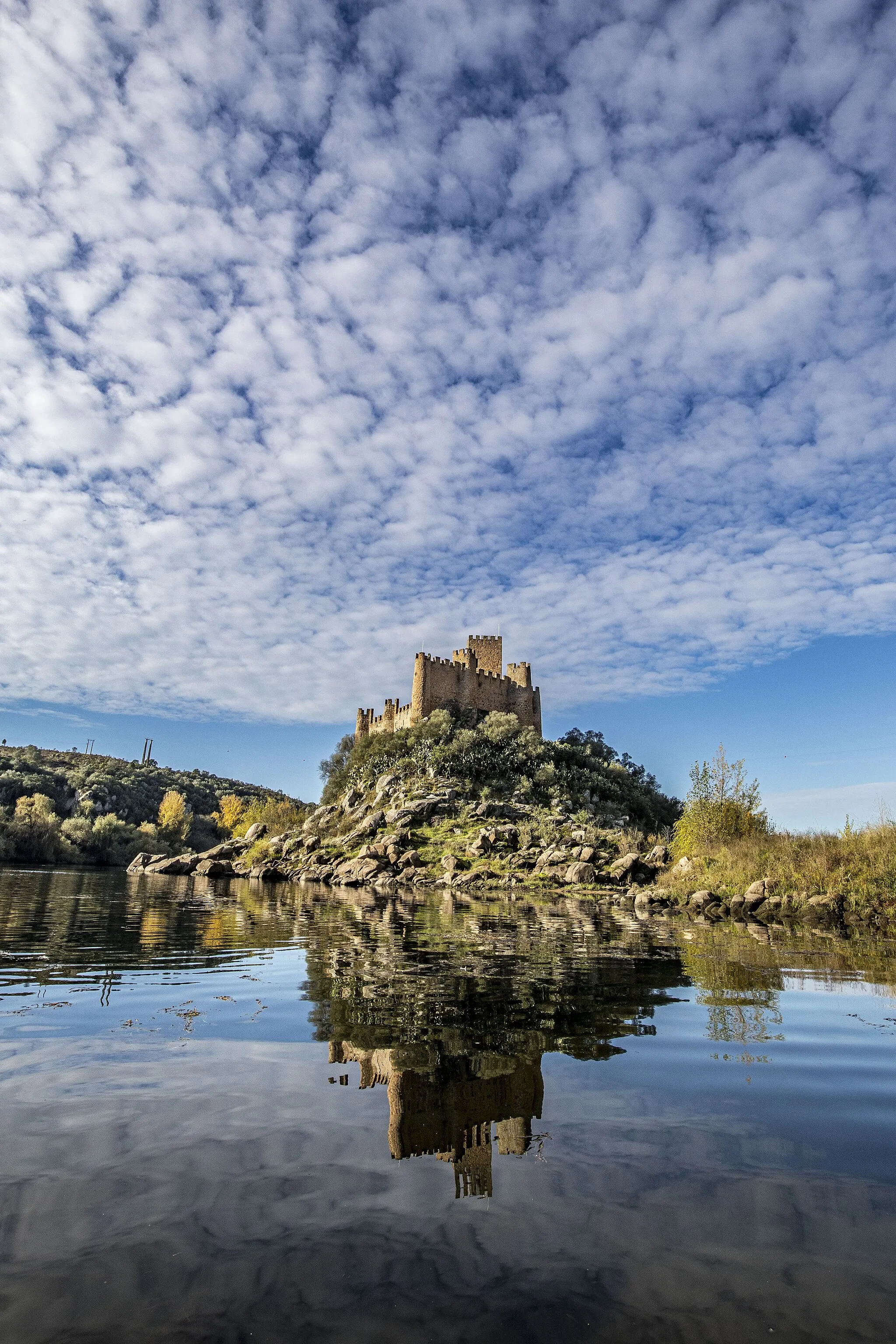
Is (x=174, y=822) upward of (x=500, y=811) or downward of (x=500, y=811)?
upward

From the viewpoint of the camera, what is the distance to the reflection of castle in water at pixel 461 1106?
4156 mm

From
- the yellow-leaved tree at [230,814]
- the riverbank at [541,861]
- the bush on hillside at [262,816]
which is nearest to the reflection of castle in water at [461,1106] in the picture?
the riverbank at [541,861]

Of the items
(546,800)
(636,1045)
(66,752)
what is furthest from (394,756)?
(66,752)

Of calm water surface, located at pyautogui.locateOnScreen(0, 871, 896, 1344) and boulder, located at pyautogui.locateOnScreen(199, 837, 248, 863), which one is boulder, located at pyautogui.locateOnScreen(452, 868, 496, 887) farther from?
calm water surface, located at pyautogui.locateOnScreen(0, 871, 896, 1344)

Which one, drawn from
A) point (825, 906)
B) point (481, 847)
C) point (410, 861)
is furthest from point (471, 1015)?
point (481, 847)

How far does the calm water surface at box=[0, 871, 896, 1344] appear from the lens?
107 inches

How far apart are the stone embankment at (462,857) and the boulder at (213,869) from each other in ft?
0.40

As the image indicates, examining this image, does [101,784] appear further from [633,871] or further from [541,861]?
[633,871]

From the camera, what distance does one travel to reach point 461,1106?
4840 millimetres

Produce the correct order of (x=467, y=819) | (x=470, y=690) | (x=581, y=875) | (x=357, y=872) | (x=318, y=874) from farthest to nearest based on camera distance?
(x=470, y=690), (x=467, y=819), (x=318, y=874), (x=357, y=872), (x=581, y=875)

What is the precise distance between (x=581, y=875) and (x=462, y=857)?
1126 centimetres

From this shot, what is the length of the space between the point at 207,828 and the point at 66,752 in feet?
157

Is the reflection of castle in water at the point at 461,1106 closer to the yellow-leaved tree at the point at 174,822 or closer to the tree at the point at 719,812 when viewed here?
the tree at the point at 719,812

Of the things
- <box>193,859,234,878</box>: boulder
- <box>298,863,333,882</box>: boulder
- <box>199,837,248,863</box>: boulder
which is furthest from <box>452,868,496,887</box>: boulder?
<box>199,837,248,863</box>: boulder
